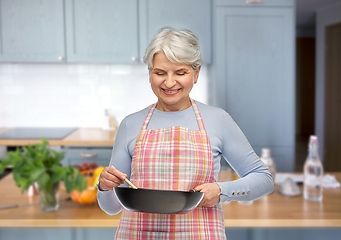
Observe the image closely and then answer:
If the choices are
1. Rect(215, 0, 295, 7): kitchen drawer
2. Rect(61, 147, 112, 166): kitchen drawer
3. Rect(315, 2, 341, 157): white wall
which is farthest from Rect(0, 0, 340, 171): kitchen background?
→ Rect(315, 2, 341, 157): white wall

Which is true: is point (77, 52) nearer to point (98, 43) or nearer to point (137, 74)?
point (98, 43)

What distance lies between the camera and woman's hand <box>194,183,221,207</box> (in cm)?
88

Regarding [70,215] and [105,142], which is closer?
[70,215]

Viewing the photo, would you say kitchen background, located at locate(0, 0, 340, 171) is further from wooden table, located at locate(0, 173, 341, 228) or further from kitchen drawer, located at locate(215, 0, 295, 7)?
wooden table, located at locate(0, 173, 341, 228)

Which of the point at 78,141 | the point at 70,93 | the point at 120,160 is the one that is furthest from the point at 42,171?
the point at 70,93

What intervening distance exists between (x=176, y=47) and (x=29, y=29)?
2.50m

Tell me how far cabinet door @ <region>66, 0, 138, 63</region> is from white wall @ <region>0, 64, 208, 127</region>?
0.32 m

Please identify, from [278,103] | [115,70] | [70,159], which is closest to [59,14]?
[115,70]

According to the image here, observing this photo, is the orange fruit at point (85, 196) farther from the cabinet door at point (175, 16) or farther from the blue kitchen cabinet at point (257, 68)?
the cabinet door at point (175, 16)

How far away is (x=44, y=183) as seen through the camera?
131 centimetres

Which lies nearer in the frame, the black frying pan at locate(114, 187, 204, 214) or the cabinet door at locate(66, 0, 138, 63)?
the black frying pan at locate(114, 187, 204, 214)

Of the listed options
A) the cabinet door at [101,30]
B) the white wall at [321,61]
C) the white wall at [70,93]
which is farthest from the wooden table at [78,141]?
the white wall at [321,61]

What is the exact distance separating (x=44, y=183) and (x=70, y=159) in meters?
1.64

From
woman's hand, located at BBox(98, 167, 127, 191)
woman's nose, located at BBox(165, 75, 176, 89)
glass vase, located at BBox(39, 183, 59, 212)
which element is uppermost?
woman's nose, located at BBox(165, 75, 176, 89)
